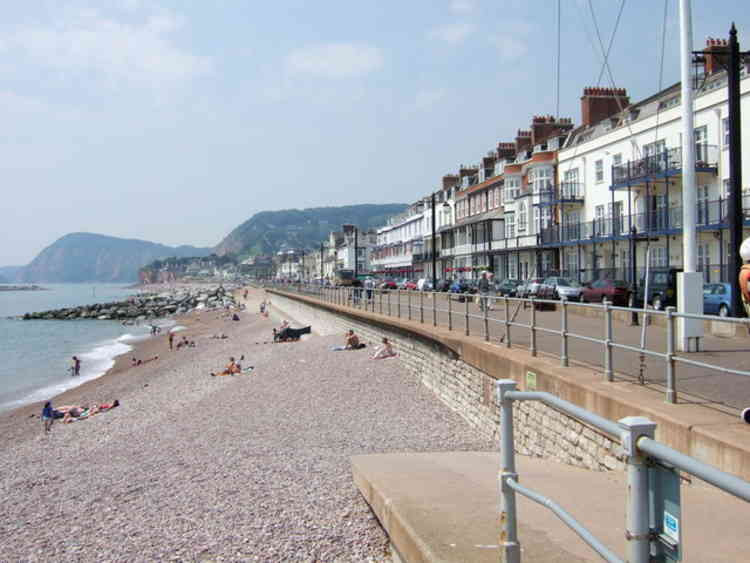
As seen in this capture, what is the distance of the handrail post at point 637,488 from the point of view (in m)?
2.15

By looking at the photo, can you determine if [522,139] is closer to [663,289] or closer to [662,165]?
[662,165]

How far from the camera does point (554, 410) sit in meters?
7.64

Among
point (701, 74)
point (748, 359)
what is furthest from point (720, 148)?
point (748, 359)

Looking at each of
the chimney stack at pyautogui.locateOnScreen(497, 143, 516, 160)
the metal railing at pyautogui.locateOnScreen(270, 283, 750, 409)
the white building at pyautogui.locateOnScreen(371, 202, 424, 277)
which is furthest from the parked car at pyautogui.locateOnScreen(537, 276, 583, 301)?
the white building at pyautogui.locateOnScreen(371, 202, 424, 277)

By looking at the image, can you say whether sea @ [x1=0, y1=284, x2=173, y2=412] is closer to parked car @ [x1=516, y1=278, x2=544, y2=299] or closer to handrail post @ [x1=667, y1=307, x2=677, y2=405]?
parked car @ [x1=516, y1=278, x2=544, y2=299]

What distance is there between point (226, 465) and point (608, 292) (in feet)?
60.8

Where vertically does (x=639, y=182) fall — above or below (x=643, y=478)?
above

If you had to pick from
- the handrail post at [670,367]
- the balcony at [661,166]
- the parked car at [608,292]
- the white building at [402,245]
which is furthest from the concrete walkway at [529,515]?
the white building at [402,245]

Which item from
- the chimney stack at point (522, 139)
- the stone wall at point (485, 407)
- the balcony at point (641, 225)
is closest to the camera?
the stone wall at point (485, 407)

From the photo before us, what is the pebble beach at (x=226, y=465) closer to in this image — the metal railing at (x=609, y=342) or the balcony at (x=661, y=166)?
the metal railing at (x=609, y=342)

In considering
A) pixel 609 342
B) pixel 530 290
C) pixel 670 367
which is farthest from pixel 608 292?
pixel 670 367

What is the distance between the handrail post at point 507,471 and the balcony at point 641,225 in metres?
17.0

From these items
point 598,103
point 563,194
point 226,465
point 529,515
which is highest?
point 598,103

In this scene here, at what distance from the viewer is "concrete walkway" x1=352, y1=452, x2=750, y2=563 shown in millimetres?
4359
